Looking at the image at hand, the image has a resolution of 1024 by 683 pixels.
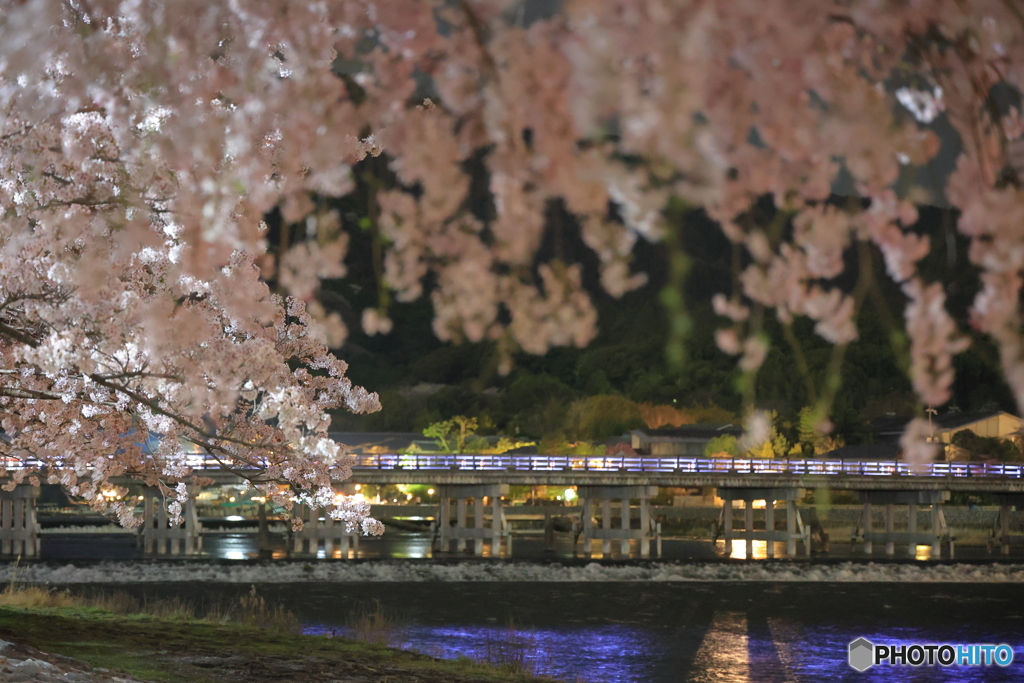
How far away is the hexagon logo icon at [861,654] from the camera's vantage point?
60.5ft

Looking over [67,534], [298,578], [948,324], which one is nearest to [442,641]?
[298,578]

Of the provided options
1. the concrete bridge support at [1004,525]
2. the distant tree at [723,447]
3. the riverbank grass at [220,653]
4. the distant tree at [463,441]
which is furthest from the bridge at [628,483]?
the distant tree at [463,441]

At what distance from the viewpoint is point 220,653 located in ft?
43.8

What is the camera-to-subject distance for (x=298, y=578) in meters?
31.5

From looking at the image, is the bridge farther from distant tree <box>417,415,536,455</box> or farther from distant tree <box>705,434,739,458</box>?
distant tree <box>417,415,536,455</box>

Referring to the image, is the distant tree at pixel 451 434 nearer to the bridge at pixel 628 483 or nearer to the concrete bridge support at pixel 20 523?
the bridge at pixel 628 483

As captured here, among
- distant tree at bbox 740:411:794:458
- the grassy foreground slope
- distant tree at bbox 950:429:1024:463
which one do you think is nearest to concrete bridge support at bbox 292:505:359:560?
the grassy foreground slope

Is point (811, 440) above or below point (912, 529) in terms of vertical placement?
above

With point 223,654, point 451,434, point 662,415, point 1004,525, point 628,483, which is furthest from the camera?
point 662,415

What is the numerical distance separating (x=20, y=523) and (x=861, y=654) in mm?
30376

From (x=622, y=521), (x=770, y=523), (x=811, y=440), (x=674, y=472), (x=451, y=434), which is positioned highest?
(x=451, y=434)

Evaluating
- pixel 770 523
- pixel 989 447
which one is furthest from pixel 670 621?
pixel 989 447

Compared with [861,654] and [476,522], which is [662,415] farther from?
[861,654]

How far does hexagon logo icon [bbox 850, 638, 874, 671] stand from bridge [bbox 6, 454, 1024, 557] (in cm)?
Result: 1861
